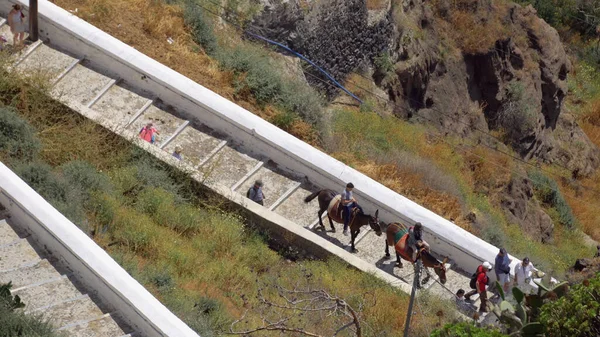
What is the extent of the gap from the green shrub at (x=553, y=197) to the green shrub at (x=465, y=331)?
15.5m

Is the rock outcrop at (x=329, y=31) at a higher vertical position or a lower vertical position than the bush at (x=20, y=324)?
lower

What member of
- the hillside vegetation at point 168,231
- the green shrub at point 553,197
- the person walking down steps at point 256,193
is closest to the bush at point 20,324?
the hillside vegetation at point 168,231

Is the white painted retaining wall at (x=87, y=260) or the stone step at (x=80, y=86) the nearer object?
the white painted retaining wall at (x=87, y=260)

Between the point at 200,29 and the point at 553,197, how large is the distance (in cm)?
1141

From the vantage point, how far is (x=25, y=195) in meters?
11.1

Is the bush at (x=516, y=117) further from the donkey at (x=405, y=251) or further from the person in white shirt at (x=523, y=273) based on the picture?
the donkey at (x=405, y=251)

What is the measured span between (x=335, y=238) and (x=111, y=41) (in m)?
5.02

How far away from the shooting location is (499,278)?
13266 mm

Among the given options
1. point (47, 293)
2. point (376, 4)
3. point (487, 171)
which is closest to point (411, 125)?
point (487, 171)

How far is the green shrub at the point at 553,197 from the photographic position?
2378 cm

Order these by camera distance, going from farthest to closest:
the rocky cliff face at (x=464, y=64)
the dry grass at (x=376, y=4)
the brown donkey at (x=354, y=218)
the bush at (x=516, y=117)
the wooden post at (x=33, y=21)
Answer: the bush at (x=516, y=117)
the dry grass at (x=376, y=4)
the rocky cliff face at (x=464, y=64)
the wooden post at (x=33, y=21)
the brown donkey at (x=354, y=218)

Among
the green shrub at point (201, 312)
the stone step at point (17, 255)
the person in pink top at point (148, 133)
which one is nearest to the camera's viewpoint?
the green shrub at point (201, 312)

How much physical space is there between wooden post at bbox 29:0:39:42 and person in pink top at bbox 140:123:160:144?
114 inches

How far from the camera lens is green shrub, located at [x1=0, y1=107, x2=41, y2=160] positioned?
1276 cm
